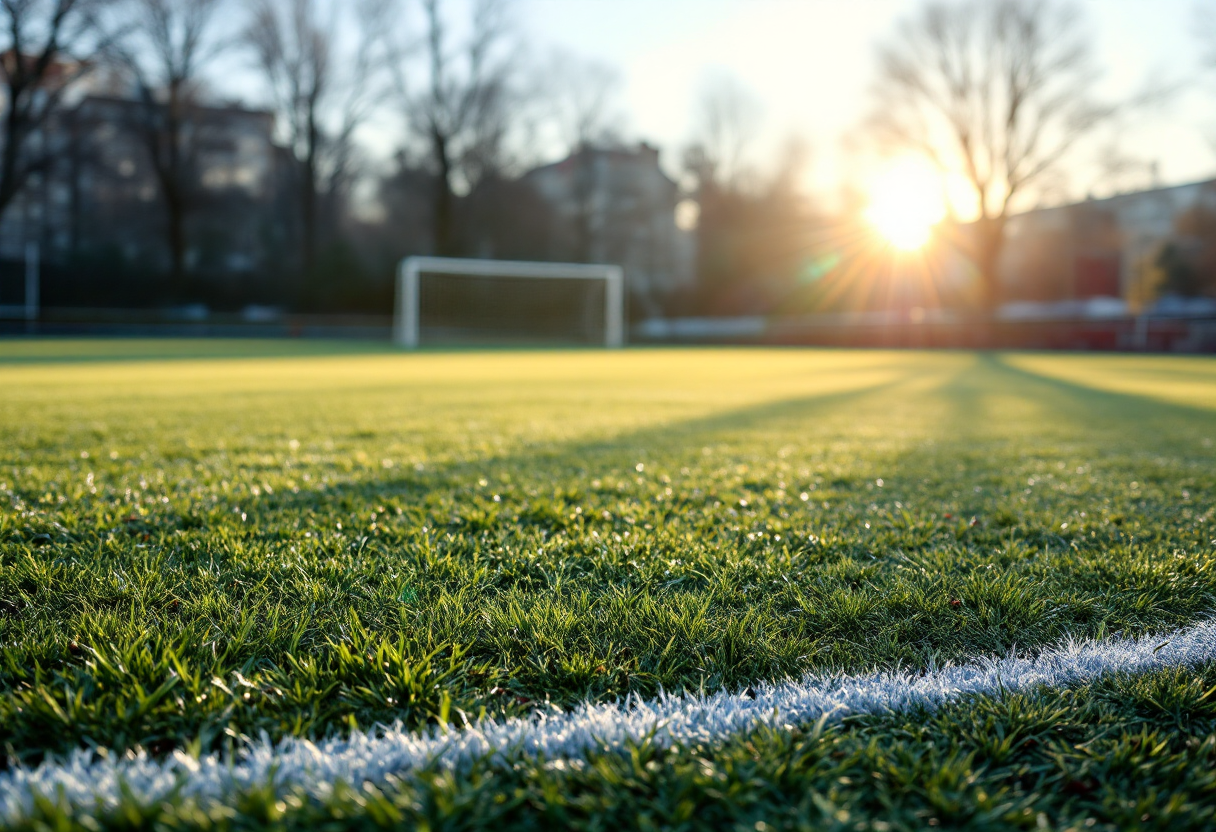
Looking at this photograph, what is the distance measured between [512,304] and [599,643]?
110 feet

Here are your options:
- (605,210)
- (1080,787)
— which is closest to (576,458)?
(1080,787)

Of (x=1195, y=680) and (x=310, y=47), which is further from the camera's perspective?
(x=310, y=47)

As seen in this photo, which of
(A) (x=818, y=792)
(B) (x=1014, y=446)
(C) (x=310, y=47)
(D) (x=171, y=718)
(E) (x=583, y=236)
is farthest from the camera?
(E) (x=583, y=236)

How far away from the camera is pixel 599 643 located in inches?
72.0

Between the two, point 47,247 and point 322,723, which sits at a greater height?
point 47,247

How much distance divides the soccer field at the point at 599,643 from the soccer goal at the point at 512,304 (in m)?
27.9

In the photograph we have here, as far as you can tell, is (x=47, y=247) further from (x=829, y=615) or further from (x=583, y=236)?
(x=829, y=615)

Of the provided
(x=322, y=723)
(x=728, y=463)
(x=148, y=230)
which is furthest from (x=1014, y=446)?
(x=148, y=230)

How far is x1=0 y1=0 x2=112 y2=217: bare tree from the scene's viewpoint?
2823cm

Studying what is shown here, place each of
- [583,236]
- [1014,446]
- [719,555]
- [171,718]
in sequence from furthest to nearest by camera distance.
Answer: [583,236] → [1014,446] → [719,555] → [171,718]

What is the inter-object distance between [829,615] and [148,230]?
40570mm

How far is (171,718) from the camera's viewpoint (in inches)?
56.6

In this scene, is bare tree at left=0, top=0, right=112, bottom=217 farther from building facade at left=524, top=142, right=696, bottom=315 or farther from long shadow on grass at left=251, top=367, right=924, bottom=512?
long shadow on grass at left=251, top=367, right=924, bottom=512

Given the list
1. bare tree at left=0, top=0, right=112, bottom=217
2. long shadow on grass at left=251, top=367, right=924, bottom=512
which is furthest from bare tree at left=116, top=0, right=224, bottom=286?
long shadow on grass at left=251, top=367, right=924, bottom=512
